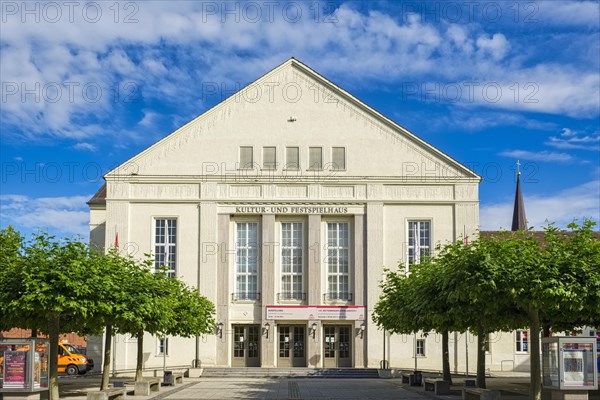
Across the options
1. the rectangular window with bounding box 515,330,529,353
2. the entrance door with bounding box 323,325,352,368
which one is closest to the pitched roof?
the rectangular window with bounding box 515,330,529,353

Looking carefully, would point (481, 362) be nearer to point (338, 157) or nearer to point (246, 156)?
point (338, 157)

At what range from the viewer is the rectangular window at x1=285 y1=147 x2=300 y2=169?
5456cm

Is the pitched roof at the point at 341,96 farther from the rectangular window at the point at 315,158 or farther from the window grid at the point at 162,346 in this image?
the window grid at the point at 162,346

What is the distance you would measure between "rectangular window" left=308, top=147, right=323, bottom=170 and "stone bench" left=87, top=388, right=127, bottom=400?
27.1m

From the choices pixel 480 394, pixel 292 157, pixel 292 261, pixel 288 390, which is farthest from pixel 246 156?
pixel 480 394

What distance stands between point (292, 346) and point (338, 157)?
42.6 feet

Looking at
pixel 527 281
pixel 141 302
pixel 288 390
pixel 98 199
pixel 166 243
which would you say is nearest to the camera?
pixel 527 281

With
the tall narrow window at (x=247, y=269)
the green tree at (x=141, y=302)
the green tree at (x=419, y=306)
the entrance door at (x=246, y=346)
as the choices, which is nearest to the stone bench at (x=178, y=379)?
the green tree at (x=141, y=302)

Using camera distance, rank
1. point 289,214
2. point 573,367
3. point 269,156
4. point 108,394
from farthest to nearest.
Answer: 1. point 269,156
2. point 289,214
3. point 108,394
4. point 573,367

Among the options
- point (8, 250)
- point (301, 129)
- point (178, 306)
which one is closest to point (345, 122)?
point (301, 129)

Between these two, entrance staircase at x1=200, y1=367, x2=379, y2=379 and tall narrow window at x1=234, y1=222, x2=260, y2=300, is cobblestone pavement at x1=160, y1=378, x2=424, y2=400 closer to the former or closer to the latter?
entrance staircase at x1=200, y1=367, x2=379, y2=379

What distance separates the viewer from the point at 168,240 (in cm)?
5431

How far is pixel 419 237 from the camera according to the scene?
54250 mm

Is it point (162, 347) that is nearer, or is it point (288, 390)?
point (288, 390)
